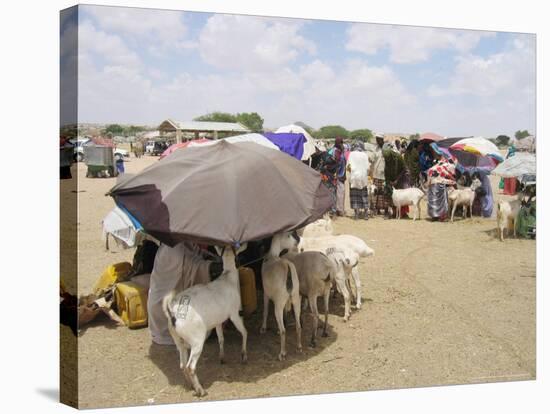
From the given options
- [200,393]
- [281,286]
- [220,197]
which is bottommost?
[200,393]

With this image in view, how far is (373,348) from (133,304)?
2684 mm

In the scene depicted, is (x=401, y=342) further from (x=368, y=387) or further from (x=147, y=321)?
(x=147, y=321)

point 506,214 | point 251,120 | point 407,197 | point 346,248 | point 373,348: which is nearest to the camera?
point 373,348

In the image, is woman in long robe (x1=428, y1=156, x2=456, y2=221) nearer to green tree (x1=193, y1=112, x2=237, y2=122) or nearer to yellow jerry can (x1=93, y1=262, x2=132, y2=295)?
yellow jerry can (x1=93, y1=262, x2=132, y2=295)

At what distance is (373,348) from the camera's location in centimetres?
599

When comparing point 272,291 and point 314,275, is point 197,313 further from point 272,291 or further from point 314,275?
point 314,275

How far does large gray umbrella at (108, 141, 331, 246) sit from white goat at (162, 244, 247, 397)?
20.4 inches

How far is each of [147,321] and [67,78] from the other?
2914mm

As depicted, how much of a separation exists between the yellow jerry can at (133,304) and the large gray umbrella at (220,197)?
1362mm

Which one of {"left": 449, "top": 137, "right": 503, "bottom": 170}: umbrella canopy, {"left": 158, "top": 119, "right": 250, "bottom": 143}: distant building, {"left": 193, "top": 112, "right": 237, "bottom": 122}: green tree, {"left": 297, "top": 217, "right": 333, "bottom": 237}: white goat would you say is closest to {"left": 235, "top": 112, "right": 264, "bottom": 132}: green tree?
{"left": 193, "top": 112, "right": 237, "bottom": 122}: green tree

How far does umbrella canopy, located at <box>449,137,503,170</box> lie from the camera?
15188 millimetres

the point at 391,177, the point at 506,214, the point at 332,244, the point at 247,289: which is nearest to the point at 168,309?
the point at 247,289

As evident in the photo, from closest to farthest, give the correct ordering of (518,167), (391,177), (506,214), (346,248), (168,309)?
1. (168,309)
2. (346,248)
3. (518,167)
4. (506,214)
5. (391,177)

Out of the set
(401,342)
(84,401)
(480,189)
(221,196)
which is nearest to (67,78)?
(221,196)
